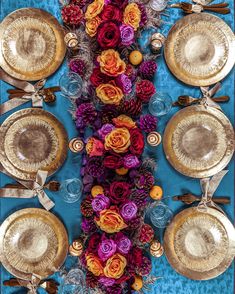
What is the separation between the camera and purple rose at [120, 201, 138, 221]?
4.67 feet

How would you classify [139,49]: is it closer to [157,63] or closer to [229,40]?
[157,63]

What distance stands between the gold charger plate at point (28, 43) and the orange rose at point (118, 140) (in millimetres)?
457

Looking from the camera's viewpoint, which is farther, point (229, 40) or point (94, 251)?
point (229, 40)

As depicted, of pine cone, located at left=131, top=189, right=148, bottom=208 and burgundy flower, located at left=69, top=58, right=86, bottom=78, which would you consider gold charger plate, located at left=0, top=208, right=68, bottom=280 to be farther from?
burgundy flower, located at left=69, top=58, right=86, bottom=78

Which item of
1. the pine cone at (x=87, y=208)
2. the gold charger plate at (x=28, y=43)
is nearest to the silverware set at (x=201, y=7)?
the gold charger plate at (x=28, y=43)

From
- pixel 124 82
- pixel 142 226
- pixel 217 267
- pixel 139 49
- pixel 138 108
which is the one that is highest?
pixel 139 49

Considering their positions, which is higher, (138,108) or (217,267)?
(138,108)

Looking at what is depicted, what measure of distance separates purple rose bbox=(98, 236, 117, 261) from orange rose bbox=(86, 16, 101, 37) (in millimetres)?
787

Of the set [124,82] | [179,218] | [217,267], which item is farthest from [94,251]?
[124,82]

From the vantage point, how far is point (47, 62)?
1.62 meters

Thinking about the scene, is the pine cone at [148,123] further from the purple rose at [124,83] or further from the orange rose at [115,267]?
the orange rose at [115,267]

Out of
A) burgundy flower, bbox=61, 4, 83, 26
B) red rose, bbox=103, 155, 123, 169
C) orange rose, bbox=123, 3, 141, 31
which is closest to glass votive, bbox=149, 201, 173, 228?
red rose, bbox=103, 155, 123, 169

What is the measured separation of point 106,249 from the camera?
142cm

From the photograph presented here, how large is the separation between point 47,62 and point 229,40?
2.53 feet
